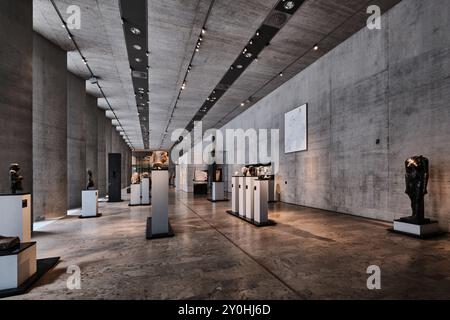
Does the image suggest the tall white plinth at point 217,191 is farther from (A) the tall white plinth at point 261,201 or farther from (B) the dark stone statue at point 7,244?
(B) the dark stone statue at point 7,244

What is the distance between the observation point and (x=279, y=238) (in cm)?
479

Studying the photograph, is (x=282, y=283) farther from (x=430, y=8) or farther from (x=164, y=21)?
(x=430, y=8)

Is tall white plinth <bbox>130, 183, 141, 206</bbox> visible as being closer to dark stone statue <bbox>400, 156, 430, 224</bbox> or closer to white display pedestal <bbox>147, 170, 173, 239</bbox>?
white display pedestal <bbox>147, 170, 173, 239</bbox>

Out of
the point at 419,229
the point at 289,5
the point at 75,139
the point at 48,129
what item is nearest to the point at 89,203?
the point at 48,129

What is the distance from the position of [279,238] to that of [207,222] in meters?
2.34

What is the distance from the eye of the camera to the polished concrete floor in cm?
260

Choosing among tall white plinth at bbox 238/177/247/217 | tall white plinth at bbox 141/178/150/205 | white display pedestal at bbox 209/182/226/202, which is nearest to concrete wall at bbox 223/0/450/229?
tall white plinth at bbox 238/177/247/217

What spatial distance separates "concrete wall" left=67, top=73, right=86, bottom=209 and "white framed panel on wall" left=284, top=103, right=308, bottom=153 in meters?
8.97

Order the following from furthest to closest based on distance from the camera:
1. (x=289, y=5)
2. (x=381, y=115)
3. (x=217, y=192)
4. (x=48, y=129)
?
(x=217, y=192)
(x=48, y=129)
(x=381, y=115)
(x=289, y=5)

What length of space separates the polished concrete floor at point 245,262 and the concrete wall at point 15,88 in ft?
6.12

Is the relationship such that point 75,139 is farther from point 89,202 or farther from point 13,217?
point 13,217

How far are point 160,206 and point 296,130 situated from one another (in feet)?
22.4

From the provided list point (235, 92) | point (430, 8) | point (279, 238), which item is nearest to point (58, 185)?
point (279, 238)

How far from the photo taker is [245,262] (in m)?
3.48
